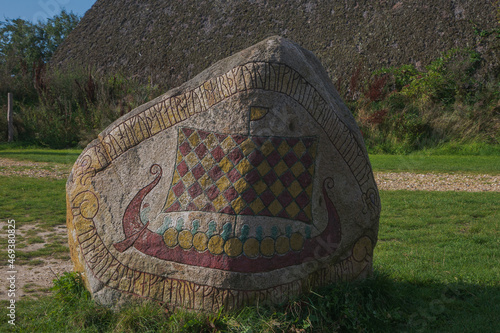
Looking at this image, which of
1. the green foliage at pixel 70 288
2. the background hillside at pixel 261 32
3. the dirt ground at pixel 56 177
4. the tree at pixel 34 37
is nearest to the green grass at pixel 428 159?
the dirt ground at pixel 56 177

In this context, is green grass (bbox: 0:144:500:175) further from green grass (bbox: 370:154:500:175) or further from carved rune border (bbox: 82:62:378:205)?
carved rune border (bbox: 82:62:378:205)

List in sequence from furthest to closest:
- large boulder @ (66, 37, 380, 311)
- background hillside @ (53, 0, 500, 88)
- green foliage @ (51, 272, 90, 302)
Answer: background hillside @ (53, 0, 500, 88)
green foliage @ (51, 272, 90, 302)
large boulder @ (66, 37, 380, 311)

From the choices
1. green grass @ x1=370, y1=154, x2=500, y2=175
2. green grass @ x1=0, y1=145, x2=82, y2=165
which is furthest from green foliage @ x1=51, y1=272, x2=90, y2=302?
green grass @ x1=0, y1=145, x2=82, y2=165

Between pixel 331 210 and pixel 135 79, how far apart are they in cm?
1706

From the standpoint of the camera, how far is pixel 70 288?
11.8 feet

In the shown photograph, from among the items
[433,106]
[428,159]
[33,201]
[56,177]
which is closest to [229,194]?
[33,201]

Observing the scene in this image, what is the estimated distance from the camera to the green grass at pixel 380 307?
124 inches

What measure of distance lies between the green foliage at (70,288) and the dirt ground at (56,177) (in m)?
0.42

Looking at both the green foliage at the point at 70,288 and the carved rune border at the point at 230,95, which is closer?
the carved rune border at the point at 230,95

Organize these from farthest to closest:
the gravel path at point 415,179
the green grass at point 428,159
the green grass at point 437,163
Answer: the green grass at point 428,159 < the green grass at point 437,163 < the gravel path at point 415,179

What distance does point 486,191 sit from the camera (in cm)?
816

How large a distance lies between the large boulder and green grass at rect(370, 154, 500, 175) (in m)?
6.86

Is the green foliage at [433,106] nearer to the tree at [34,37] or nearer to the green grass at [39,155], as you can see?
the green grass at [39,155]

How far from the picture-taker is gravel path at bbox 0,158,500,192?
28.0 ft
